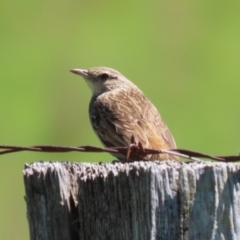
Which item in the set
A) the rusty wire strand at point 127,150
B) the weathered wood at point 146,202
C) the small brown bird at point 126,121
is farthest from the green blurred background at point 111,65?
the weathered wood at point 146,202

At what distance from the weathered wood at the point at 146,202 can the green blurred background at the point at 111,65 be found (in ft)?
30.2

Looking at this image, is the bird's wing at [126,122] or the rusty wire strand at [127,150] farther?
the bird's wing at [126,122]

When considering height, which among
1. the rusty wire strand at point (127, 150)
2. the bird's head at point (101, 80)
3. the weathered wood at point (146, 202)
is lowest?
the weathered wood at point (146, 202)

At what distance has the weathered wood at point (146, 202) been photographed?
4.50 m

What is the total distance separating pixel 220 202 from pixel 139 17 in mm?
15031

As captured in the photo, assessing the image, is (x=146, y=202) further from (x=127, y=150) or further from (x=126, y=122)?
(x=126, y=122)

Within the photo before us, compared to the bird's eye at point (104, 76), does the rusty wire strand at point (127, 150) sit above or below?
below

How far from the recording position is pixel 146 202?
455 centimetres

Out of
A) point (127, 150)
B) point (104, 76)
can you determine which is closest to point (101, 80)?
point (104, 76)

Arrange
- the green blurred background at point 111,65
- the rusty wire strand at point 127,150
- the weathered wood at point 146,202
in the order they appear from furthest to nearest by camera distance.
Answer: the green blurred background at point 111,65 → the rusty wire strand at point 127,150 → the weathered wood at point 146,202

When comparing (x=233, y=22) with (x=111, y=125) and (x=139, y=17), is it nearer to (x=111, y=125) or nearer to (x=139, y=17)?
(x=139, y=17)

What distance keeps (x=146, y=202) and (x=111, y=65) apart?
13292 mm

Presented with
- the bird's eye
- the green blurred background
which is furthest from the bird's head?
the green blurred background

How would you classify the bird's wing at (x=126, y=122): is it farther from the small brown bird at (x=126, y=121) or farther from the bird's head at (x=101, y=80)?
the bird's head at (x=101, y=80)
